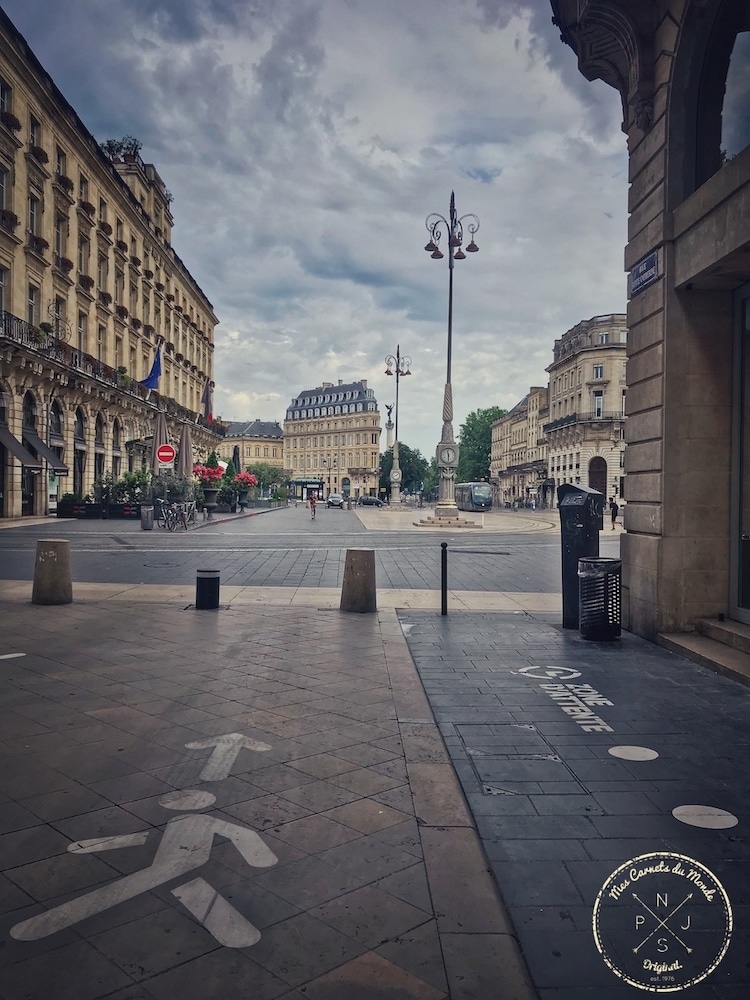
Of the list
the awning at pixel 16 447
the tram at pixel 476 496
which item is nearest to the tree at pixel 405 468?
the tram at pixel 476 496

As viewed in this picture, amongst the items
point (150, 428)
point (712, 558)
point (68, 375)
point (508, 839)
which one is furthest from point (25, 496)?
point (508, 839)

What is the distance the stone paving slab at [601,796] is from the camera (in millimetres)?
2441

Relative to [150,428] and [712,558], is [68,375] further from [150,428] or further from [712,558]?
[712,558]

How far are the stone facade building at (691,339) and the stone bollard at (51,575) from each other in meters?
7.28

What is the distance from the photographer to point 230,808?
354 cm

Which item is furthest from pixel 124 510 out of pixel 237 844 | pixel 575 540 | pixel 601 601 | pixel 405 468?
pixel 405 468

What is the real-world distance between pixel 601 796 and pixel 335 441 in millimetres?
139955

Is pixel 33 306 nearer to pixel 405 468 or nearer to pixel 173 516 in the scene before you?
pixel 173 516

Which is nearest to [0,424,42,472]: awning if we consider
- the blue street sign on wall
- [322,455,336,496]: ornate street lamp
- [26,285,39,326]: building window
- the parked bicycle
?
the parked bicycle

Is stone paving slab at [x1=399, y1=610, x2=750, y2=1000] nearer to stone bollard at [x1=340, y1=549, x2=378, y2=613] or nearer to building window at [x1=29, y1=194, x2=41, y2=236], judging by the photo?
stone bollard at [x1=340, y1=549, x2=378, y2=613]

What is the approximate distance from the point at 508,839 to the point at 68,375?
119 ft

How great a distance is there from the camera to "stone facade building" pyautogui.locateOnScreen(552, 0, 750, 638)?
7.29m

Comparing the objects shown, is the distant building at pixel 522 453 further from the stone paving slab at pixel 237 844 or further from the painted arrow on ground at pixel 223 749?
the painted arrow on ground at pixel 223 749

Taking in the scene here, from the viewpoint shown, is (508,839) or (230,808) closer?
(508,839)
